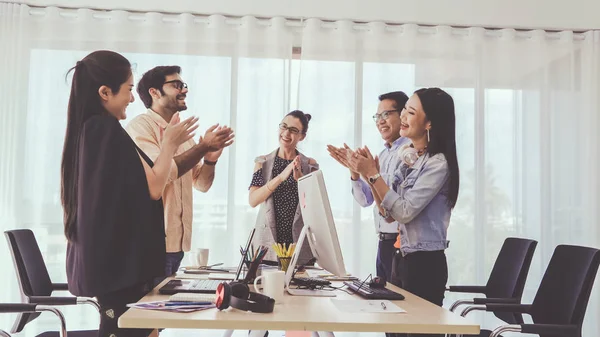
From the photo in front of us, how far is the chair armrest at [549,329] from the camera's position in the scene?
2033 mm

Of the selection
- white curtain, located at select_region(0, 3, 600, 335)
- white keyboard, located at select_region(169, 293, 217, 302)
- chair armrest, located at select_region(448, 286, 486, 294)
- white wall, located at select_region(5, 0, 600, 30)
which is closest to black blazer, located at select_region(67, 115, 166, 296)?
white keyboard, located at select_region(169, 293, 217, 302)

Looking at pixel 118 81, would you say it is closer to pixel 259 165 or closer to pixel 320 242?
pixel 320 242

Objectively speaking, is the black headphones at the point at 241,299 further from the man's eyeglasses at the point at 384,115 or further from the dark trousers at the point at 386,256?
the man's eyeglasses at the point at 384,115

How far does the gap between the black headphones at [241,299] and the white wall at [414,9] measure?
313cm

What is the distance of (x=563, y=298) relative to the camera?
2.29 metres

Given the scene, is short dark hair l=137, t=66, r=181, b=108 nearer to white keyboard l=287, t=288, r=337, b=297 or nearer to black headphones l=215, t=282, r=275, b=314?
white keyboard l=287, t=288, r=337, b=297

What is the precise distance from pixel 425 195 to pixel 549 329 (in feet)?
2.14

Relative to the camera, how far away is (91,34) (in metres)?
4.29

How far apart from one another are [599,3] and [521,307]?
123 inches

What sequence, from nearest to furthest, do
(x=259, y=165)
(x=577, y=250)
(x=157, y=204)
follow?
1. (x=157, y=204)
2. (x=577, y=250)
3. (x=259, y=165)

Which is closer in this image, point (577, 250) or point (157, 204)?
point (157, 204)

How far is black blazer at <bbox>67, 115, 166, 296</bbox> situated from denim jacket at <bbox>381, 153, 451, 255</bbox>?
1.01 m

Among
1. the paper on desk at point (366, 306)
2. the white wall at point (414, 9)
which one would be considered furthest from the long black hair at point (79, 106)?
the white wall at point (414, 9)

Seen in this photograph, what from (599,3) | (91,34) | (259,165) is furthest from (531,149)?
(91,34)
